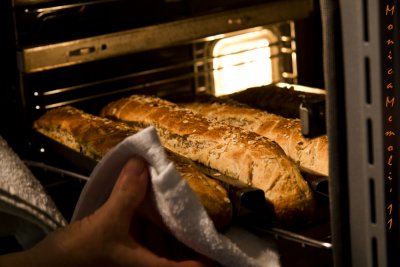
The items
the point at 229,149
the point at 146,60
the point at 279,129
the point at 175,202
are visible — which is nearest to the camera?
the point at 175,202

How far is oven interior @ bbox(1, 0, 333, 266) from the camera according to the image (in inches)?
56.2

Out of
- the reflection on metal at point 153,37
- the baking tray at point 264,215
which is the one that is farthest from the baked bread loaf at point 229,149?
the reflection on metal at point 153,37

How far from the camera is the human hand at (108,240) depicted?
40.6 inches

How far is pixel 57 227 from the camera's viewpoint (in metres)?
1.16

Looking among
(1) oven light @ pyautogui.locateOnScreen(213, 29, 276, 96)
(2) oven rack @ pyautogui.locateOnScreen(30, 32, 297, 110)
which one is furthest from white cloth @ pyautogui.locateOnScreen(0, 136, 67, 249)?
(1) oven light @ pyautogui.locateOnScreen(213, 29, 276, 96)

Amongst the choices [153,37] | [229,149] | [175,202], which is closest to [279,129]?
[229,149]

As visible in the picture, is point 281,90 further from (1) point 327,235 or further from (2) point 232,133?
(1) point 327,235

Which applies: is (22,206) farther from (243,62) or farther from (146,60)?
(243,62)

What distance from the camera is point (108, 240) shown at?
3.39 feet

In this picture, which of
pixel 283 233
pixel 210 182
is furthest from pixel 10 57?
pixel 283 233

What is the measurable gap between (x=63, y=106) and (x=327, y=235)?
0.66 meters

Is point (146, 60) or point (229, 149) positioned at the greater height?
point (146, 60)

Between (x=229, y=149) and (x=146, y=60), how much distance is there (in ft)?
1.34

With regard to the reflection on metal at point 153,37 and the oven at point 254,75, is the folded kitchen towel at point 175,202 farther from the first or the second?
the reflection on metal at point 153,37
